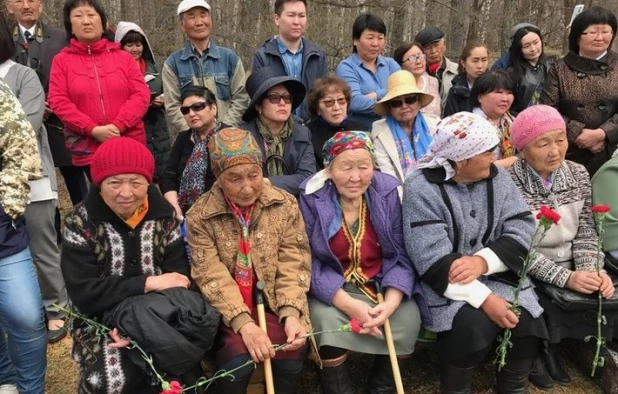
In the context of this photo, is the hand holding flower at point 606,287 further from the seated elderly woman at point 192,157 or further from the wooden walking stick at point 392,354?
the seated elderly woman at point 192,157

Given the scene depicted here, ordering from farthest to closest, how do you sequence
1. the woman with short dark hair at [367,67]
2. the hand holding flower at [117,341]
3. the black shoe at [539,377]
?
the woman with short dark hair at [367,67] < the black shoe at [539,377] < the hand holding flower at [117,341]

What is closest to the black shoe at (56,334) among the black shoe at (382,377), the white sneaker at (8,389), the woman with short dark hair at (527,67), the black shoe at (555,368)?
the white sneaker at (8,389)

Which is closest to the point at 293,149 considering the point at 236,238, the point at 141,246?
the point at 236,238

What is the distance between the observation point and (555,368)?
3.31 meters

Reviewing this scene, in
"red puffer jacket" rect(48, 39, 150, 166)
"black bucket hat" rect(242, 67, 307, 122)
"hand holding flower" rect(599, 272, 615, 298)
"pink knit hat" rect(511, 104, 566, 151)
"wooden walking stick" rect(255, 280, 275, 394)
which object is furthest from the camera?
"red puffer jacket" rect(48, 39, 150, 166)

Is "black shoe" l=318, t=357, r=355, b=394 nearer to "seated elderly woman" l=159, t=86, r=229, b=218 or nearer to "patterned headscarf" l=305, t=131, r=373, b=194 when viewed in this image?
"patterned headscarf" l=305, t=131, r=373, b=194

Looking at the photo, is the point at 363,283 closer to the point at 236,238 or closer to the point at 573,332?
the point at 236,238

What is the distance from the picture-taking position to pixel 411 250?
9.71 ft

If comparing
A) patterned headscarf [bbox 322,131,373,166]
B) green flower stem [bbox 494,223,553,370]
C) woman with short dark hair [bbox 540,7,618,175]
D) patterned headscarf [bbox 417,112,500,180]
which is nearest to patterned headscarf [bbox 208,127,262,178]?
patterned headscarf [bbox 322,131,373,166]

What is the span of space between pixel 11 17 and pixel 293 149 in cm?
268

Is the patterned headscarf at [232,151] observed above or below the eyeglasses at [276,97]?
below

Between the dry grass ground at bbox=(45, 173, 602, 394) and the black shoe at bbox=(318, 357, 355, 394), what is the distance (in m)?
0.33

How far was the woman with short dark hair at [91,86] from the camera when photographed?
3826 millimetres

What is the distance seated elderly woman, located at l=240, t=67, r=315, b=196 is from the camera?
362 centimetres
